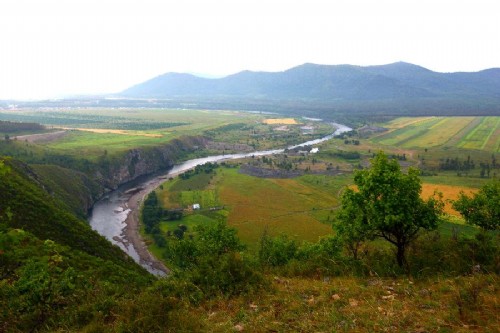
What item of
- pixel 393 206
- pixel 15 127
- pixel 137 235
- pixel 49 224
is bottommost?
pixel 137 235

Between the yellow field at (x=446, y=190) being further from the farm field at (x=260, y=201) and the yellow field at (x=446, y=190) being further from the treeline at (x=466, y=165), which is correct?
the farm field at (x=260, y=201)

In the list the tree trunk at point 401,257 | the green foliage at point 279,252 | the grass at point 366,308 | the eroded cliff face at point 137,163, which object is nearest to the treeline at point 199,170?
the eroded cliff face at point 137,163

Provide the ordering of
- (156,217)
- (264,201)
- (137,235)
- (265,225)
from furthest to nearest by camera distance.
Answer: (264,201) → (156,217) → (265,225) → (137,235)

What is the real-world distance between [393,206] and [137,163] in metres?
143

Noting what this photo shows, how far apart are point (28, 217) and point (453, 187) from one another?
115 meters

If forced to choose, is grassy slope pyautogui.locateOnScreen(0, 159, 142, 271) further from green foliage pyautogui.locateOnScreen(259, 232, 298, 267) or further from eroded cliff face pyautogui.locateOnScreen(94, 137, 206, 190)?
eroded cliff face pyautogui.locateOnScreen(94, 137, 206, 190)

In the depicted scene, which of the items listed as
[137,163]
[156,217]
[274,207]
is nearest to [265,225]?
[274,207]

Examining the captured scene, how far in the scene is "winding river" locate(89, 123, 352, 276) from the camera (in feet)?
238

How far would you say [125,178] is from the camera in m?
138

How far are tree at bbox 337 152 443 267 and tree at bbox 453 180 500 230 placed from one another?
1056 cm

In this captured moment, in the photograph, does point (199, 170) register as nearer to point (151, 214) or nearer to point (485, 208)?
point (151, 214)

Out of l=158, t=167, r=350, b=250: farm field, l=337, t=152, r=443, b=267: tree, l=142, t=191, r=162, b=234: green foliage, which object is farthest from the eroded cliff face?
l=337, t=152, r=443, b=267: tree

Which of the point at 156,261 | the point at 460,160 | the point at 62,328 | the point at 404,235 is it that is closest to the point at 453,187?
the point at 460,160

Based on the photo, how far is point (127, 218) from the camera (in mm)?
94125
